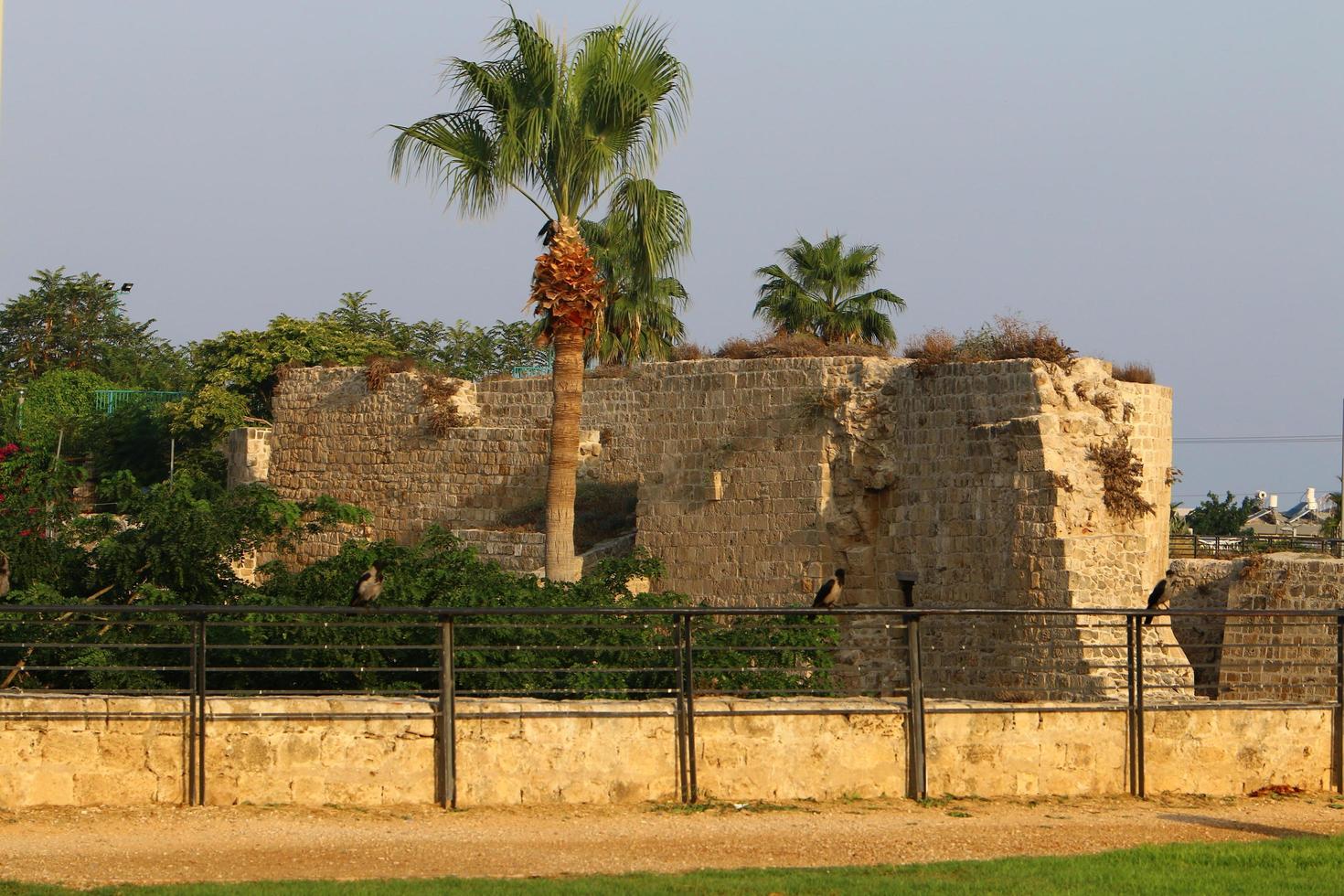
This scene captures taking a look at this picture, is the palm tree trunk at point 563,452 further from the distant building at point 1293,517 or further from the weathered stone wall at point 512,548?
the distant building at point 1293,517

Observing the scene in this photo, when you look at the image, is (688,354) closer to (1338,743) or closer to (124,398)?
(1338,743)

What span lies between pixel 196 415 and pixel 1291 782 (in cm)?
2761

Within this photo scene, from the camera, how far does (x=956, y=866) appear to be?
7.59 m

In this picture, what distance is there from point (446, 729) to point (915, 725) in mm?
2412

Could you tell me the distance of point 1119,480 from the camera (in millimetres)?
18906

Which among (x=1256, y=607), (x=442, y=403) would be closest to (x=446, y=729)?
(x=1256, y=607)

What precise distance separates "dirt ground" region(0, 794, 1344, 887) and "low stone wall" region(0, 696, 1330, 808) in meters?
0.14

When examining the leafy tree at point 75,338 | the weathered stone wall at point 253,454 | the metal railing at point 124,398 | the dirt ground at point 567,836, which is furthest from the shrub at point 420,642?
the leafy tree at point 75,338

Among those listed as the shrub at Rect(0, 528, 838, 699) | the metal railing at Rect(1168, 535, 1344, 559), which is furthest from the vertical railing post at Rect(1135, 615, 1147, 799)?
the metal railing at Rect(1168, 535, 1344, 559)

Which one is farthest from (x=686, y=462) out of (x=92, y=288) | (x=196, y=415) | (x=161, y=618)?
(x=92, y=288)

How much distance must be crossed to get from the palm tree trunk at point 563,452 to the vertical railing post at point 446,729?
Result: 11261 millimetres

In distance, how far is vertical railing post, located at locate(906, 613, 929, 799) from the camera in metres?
9.39

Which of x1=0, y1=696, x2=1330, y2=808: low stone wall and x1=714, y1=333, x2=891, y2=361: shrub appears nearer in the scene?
x1=0, y1=696, x2=1330, y2=808: low stone wall

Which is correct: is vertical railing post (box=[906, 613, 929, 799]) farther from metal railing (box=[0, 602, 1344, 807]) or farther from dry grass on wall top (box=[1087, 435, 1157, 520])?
dry grass on wall top (box=[1087, 435, 1157, 520])
